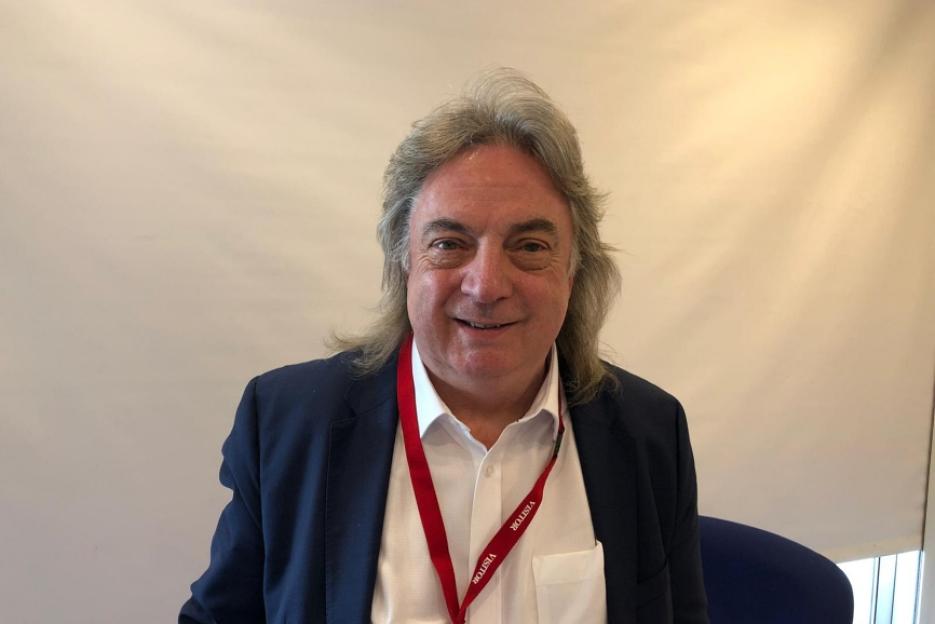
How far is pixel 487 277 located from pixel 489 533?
47 cm

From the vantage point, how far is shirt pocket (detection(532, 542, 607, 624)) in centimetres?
125

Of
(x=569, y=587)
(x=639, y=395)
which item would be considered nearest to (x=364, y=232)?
(x=639, y=395)

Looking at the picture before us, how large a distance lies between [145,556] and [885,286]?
277 cm

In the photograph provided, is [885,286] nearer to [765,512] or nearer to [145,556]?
[765,512]

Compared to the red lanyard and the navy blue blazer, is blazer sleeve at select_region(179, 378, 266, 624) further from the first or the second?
the red lanyard

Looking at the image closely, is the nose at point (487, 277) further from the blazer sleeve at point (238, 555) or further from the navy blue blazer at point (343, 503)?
the blazer sleeve at point (238, 555)

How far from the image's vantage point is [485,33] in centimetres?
214

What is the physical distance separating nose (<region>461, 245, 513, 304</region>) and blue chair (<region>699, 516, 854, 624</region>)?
104 centimetres

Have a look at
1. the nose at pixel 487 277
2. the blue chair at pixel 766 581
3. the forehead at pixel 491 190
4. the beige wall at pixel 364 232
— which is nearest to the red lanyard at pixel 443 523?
the nose at pixel 487 277

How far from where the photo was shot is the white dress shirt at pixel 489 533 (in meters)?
1.24

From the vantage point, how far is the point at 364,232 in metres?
2.08

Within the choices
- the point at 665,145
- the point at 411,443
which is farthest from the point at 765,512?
the point at 411,443

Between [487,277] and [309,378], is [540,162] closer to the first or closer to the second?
[487,277]

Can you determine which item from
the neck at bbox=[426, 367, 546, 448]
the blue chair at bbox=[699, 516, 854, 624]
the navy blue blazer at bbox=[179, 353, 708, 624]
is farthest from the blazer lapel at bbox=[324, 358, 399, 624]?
the blue chair at bbox=[699, 516, 854, 624]
